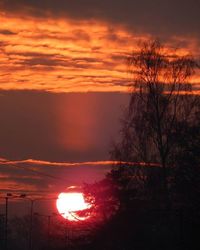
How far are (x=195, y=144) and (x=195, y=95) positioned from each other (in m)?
8.71

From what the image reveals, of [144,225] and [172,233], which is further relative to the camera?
[144,225]

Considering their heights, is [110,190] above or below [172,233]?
above

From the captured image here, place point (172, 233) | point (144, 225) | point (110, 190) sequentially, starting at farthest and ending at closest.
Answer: point (110, 190) < point (144, 225) < point (172, 233)

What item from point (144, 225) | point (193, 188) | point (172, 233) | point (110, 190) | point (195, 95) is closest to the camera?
point (193, 188)

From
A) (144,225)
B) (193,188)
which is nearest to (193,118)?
(144,225)

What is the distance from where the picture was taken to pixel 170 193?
1576 inches

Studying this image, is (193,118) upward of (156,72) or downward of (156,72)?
downward

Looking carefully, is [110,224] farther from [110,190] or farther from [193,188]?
[193,188]

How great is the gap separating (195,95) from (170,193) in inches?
274

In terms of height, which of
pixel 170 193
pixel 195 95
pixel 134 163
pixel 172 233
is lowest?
pixel 172 233

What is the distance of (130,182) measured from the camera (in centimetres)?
4322

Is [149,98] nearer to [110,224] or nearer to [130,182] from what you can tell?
[130,182]

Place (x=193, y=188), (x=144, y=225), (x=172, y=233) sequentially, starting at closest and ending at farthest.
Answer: (x=193, y=188) < (x=172, y=233) < (x=144, y=225)

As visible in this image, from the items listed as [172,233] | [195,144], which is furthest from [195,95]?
[172,233]
